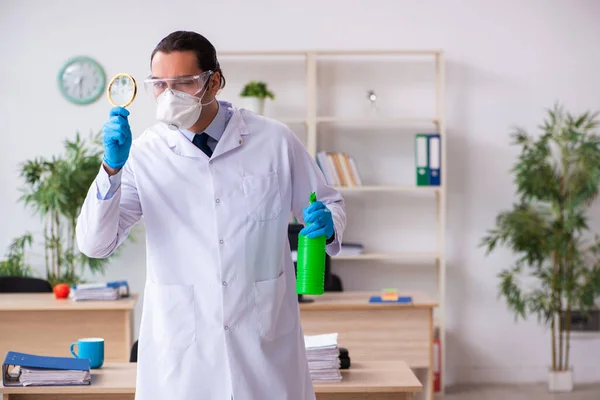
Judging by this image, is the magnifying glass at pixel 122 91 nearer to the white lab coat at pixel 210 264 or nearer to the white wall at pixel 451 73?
the white lab coat at pixel 210 264

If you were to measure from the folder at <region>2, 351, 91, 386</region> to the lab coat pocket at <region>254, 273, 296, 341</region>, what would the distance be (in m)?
0.96

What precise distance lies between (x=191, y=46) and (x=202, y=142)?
9.8 inches

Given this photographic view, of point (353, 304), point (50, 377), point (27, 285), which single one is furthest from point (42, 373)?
point (27, 285)

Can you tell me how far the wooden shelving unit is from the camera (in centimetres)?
572

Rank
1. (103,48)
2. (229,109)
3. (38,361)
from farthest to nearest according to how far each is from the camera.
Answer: (103,48)
(38,361)
(229,109)

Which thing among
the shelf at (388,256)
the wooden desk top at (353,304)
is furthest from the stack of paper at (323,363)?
the shelf at (388,256)

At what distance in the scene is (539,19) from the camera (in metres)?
6.02

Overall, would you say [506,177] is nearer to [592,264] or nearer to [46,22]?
[592,264]

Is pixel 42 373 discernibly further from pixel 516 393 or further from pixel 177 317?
pixel 516 393

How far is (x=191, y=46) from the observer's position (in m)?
2.02

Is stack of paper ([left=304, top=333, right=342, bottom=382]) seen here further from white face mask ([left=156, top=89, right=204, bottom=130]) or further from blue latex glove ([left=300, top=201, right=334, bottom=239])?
white face mask ([left=156, top=89, right=204, bottom=130])

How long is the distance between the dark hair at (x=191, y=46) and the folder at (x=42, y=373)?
120 centimetres

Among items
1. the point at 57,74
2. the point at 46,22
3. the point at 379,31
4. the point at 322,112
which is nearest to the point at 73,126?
the point at 57,74

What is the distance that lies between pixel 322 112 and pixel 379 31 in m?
0.69
